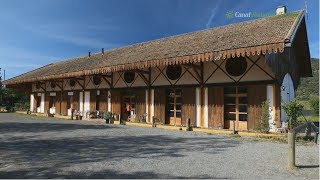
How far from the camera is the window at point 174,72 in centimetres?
1850

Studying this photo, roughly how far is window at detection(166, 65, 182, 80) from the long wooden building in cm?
5

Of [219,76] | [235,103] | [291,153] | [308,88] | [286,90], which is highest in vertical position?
[308,88]

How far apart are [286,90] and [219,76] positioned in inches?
124

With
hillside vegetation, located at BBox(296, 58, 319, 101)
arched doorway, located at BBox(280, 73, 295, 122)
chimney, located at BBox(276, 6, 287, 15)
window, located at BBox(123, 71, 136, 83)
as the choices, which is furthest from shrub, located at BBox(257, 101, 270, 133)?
hillside vegetation, located at BBox(296, 58, 319, 101)

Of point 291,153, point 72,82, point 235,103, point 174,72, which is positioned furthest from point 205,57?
point 72,82

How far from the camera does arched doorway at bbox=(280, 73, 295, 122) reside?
48.4 ft

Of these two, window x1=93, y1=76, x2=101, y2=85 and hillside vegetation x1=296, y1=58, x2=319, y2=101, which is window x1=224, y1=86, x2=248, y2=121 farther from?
hillside vegetation x1=296, y1=58, x2=319, y2=101

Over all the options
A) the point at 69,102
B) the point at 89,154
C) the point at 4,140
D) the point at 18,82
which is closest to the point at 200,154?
the point at 89,154

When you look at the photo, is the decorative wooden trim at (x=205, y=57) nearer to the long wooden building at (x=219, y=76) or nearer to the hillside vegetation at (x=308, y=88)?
the long wooden building at (x=219, y=76)

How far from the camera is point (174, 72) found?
61.4 feet

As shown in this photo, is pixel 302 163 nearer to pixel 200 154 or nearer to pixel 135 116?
pixel 200 154

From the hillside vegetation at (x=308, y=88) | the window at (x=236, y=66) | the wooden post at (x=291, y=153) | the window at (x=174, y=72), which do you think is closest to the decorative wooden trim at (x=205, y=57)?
the window at (x=236, y=66)

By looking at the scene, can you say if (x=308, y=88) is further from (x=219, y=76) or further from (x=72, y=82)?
(x=219, y=76)

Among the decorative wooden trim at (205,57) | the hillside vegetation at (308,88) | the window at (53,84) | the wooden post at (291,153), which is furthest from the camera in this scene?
the hillside vegetation at (308,88)
